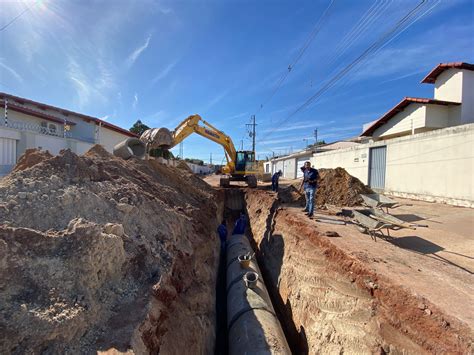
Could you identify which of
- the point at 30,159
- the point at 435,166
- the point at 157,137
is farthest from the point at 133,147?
the point at 435,166

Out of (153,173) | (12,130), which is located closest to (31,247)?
(153,173)

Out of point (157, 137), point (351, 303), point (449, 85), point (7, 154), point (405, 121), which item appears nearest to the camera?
point (351, 303)

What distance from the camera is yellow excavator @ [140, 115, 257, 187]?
1066 centimetres

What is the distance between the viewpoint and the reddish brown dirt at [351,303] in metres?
3.33

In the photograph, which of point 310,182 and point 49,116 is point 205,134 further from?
point 49,116

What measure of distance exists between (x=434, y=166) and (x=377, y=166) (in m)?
4.01

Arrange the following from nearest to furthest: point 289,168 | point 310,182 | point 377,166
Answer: point 310,182, point 377,166, point 289,168

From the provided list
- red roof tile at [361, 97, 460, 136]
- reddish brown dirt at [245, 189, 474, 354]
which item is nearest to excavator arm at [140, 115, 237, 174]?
reddish brown dirt at [245, 189, 474, 354]

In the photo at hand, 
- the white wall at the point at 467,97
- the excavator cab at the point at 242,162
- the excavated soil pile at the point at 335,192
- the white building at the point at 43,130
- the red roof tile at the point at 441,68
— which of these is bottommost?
the excavated soil pile at the point at 335,192

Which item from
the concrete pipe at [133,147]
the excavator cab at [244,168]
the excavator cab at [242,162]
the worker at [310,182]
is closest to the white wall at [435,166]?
the worker at [310,182]

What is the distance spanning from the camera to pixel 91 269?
10.8ft

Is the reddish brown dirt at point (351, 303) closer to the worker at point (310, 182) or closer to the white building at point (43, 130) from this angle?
the worker at point (310, 182)

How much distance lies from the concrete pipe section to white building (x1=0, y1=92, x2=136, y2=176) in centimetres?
1309

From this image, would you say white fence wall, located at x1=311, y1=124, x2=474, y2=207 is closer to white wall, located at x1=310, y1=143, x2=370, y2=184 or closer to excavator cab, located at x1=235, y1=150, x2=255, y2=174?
white wall, located at x1=310, y1=143, x2=370, y2=184
